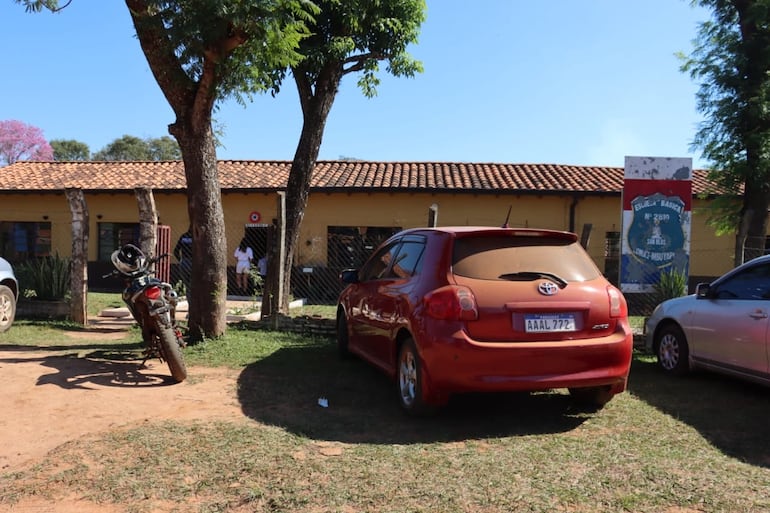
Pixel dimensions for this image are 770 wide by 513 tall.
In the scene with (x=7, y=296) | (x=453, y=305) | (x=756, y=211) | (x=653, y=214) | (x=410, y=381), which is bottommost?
(x=410, y=381)

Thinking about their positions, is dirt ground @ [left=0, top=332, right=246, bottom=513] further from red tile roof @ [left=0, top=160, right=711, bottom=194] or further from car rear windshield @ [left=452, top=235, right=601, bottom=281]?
red tile roof @ [left=0, top=160, right=711, bottom=194]

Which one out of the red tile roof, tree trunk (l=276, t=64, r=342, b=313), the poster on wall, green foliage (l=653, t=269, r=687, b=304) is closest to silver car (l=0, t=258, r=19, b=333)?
tree trunk (l=276, t=64, r=342, b=313)

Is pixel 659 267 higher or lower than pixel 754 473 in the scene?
higher

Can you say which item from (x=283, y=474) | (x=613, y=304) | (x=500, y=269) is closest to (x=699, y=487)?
(x=613, y=304)

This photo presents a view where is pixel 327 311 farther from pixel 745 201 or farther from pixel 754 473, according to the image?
pixel 754 473

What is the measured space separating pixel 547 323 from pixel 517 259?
1.85 feet

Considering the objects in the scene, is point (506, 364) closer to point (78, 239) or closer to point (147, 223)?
point (147, 223)

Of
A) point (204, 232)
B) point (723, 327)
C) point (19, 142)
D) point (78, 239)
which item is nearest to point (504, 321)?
point (723, 327)

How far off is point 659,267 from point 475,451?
657 cm

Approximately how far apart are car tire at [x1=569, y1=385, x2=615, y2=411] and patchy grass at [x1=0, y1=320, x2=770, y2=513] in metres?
0.10

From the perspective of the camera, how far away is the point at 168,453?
376cm

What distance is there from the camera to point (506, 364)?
4227 mm

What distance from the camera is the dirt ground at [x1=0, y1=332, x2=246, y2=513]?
3898 millimetres

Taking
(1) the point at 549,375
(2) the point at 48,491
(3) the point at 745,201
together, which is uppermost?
(3) the point at 745,201
